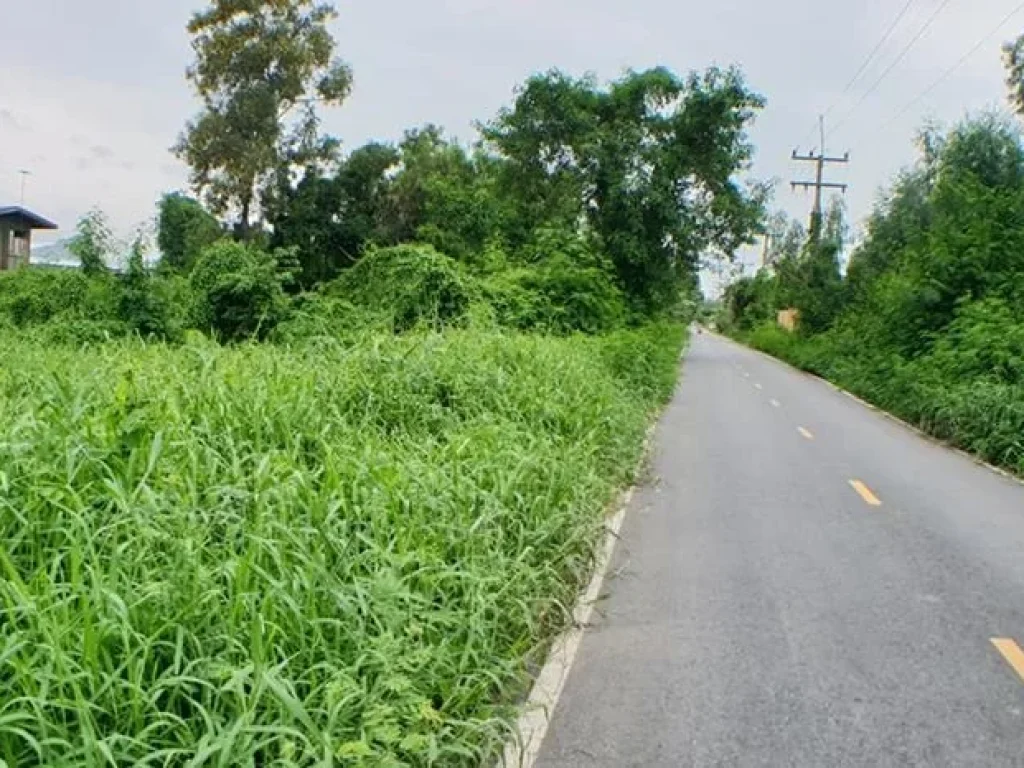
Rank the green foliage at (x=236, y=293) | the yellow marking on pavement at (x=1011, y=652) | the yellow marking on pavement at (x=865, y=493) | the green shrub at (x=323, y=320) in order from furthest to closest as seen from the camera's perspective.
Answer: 1. the green foliage at (x=236, y=293)
2. the green shrub at (x=323, y=320)
3. the yellow marking on pavement at (x=865, y=493)
4. the yellow marking on pavement at (x=1011, y=652)

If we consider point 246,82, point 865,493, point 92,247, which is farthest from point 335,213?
point 865,493

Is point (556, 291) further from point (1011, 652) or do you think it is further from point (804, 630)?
point (1011, 652)

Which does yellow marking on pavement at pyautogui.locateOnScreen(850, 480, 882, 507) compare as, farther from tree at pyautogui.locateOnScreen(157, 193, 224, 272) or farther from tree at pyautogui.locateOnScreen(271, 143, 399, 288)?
tree at pyautogui.locateOnScreen(157, 193, 224, 272)

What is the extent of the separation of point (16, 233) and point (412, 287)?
90.4 feet

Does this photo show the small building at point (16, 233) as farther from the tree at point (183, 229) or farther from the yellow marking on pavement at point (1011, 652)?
the yellow marking on pavement at point (1011, 652)

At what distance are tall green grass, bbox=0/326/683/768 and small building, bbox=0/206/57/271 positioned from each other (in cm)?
3318

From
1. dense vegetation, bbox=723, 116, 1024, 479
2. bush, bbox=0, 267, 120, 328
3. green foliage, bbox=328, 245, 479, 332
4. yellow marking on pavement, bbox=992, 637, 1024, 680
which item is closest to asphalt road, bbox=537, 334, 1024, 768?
yellow marking on pavement, bbox=992, 637, 1024, 680

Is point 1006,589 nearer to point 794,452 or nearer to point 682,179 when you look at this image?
point 794,452

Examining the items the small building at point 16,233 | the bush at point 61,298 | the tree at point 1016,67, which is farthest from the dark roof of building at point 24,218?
the tree at point 1016,67

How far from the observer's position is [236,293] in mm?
17781

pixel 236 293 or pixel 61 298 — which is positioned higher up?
pixel 236 293

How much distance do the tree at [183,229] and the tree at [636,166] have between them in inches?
483

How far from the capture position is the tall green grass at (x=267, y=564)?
9.93 feet

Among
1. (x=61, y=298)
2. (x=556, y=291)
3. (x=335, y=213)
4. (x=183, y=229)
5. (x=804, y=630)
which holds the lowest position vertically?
(x=804, y=630)
